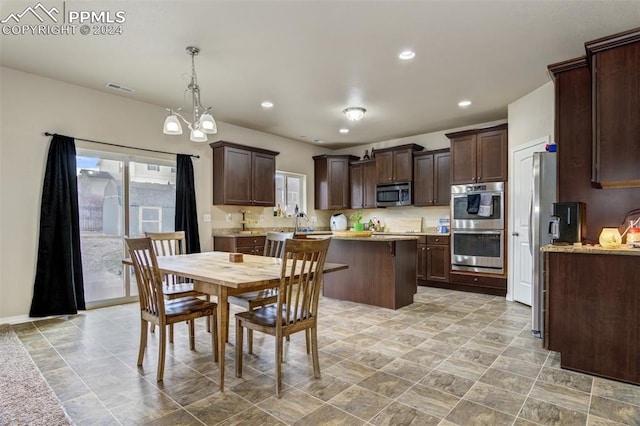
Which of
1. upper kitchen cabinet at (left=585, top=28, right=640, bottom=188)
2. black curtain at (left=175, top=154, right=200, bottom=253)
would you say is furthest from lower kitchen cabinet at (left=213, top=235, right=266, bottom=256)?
upper kitchen cabinet at (left=585, top=28, right=640, bottom=188)

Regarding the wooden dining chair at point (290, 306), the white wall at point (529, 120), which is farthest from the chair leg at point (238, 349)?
the white wall at point (529, 120)

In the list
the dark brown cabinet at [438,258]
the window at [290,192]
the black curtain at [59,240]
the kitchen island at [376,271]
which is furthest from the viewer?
the window at [290,192]

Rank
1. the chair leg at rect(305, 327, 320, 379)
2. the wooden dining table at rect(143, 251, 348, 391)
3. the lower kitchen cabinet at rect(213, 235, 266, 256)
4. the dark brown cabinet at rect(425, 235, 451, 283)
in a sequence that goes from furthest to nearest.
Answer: the dark brown cabinet at rect(425, 235, 451, 283) → the lower kitchen cabinet at rect(213, 235, 266, 256) → the chair leg at rect(305, 327, 320, 379) → the wooden dining table at rect(143, 251, 348, 391)

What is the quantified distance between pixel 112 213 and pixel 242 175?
1.95m

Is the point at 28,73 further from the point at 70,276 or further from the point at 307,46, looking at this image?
the point at 307,46

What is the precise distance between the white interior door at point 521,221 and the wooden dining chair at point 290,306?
3.34 meters

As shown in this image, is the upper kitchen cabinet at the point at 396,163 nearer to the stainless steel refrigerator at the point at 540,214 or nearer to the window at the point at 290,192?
the window at the point at 290,192

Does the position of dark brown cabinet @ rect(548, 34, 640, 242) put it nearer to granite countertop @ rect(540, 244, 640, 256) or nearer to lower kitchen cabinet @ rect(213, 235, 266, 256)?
granite countertop @ rect(540, 244, 640, 256)

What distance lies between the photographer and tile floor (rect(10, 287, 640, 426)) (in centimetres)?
200

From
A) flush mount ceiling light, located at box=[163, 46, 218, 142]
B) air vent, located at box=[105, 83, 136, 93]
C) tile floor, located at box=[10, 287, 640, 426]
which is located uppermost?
air vent, located at box=[105, 83, 136, 93]

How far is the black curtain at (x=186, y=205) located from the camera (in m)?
5.10

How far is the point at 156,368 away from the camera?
2631 mm

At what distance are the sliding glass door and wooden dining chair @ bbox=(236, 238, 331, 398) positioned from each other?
3053 millimetres

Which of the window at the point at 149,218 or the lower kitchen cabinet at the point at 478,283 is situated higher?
the window at the point at 149,218
